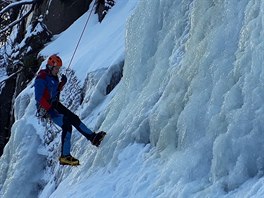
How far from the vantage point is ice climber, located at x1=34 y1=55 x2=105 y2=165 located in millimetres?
8336

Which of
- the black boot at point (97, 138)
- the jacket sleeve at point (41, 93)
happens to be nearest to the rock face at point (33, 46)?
the jacket sleeve at point (41, 93)

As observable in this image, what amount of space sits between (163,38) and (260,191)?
3686mm

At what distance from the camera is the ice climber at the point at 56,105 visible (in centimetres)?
834

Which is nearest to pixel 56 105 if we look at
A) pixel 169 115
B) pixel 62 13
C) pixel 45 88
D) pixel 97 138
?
pixel 45 88

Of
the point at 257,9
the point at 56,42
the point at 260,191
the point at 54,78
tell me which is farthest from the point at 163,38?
the point at 56,42

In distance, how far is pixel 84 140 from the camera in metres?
9.23

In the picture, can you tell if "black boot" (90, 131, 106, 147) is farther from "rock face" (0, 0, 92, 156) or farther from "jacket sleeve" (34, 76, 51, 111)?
"rock face" (0, 0, 92, 156)

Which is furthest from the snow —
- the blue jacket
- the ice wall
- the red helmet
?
the red helmet

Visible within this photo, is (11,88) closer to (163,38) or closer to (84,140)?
(84,140)

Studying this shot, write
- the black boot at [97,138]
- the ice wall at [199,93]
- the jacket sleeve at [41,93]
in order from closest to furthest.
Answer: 1. the ice wall at [199,93]
2. the jacket sleeve at [41,93]
3. the black boot at [97,138]

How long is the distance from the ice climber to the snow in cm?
20

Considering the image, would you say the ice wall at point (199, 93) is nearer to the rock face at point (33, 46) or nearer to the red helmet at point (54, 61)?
the red helmet at point (54, 61)

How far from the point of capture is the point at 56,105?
8.58 metres

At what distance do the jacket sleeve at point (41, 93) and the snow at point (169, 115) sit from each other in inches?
35.7
